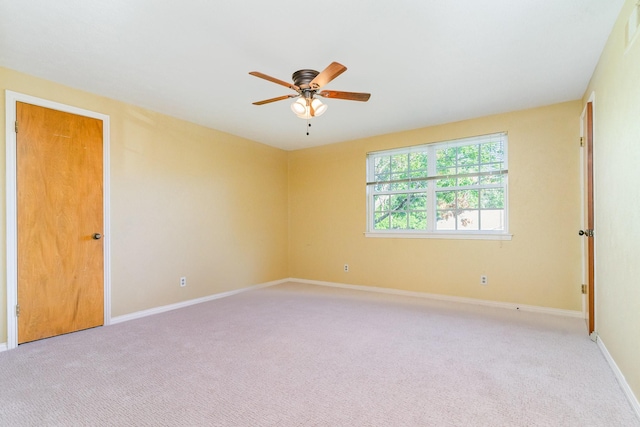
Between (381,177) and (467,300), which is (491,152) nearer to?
(381,177)

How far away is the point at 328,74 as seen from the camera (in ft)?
7.71

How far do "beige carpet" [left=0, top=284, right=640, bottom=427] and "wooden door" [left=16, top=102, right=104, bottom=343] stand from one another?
25 centimetres

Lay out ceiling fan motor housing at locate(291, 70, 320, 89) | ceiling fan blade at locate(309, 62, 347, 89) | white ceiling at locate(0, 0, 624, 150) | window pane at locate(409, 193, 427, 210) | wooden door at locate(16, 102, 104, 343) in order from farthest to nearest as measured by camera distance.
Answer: window pane at locate(409, 193, 427, 210) < wooden door at locate(16, 102, 104, 343) < ceiling fan motor housing at locate(291, 70, 320, 89) < ceiling fan blade at locate(309, 62, 347, 89) < white ceiling at locate(0, 0, 624, 150)

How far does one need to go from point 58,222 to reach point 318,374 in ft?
9.26

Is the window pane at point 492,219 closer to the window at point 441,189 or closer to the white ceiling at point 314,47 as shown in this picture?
the window at point 441,189

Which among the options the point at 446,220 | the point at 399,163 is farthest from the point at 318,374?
the point at 399,163

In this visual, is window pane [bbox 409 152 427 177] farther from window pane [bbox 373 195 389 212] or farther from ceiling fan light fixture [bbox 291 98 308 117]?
ceiling fan light fixture [bbox 291 98 308 117]

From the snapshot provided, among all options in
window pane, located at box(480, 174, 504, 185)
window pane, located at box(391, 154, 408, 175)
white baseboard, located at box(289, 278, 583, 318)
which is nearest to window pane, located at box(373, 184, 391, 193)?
window pane, located at box(391, 154, 408, 175)

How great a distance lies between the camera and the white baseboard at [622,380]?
181 cm

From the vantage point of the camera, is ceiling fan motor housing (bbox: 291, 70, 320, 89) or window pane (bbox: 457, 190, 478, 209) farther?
window pane (bbox: 457, 190, 478, 209)

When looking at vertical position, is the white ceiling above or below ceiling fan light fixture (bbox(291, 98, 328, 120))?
above

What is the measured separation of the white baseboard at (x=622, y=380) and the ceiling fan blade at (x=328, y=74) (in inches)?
101

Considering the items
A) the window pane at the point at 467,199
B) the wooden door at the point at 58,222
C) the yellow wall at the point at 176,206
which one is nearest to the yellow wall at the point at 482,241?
the window pane at the point at 467,199

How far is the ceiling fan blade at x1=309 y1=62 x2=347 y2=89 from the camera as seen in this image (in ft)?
7.18
